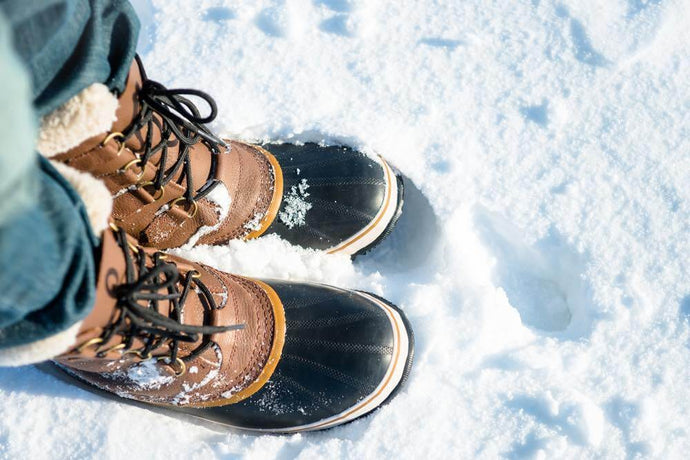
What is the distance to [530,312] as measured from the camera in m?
1.17

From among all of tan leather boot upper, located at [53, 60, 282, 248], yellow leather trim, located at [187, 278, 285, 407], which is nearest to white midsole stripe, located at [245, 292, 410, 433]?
yellow leather trim, located at [187, 278, 285, 407]

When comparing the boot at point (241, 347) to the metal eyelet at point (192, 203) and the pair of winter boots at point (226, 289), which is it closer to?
the pair of winter boots at point (226, 289)

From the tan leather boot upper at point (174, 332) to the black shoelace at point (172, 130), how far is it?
0.14m

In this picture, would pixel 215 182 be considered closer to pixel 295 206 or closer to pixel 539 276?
pixel 295 206

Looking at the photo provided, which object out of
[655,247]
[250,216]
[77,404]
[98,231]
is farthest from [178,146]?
[655,247]

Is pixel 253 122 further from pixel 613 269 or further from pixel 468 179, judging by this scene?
pixel 613 269

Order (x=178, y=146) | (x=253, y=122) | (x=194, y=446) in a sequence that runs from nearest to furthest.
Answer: (x=178, y=146) → (x=194, y=446) → (x=253, y=122)

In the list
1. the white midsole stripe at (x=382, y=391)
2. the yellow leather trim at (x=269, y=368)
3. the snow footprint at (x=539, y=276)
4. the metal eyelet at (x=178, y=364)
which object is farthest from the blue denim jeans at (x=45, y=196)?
the snow footprint at (x=539, y=276)

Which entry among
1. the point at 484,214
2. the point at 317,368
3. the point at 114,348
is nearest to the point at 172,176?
the point at 114,348

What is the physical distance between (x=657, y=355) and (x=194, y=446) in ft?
2.81

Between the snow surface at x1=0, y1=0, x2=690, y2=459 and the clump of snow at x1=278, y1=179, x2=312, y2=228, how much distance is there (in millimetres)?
70

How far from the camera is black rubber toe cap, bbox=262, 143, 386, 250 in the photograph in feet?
3.74

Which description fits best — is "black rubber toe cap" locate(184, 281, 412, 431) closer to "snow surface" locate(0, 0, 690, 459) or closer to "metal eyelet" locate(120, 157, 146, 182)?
"snow surface" locate(0, 0, 690, 459)

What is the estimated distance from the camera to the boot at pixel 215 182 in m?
0.82
